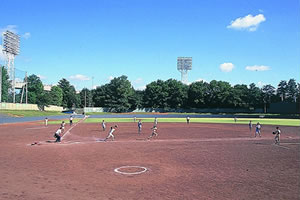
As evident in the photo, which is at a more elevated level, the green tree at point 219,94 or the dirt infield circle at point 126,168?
the green tree at point 219,94

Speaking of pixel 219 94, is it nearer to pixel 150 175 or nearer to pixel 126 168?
pixel 126 168

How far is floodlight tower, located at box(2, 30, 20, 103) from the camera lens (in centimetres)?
7993

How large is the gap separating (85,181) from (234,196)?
641cm

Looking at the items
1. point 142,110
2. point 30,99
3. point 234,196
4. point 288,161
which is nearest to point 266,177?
point 234,196

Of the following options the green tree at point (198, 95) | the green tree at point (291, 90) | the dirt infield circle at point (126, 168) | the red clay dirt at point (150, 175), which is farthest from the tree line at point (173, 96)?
the dirt infield circle at point (126, 168)

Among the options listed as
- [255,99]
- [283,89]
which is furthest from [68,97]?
[283,89]

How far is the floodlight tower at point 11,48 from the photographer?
262ft

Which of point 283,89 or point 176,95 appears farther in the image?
point 283,89

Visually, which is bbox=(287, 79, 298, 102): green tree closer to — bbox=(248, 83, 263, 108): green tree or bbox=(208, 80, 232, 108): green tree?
bbox=(248, 83, 263, 108): green tree

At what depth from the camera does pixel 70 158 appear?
651 inches

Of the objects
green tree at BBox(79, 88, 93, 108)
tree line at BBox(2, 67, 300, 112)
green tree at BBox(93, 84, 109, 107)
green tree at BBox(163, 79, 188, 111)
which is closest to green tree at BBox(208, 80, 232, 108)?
tree line at BBox(2, 67, 300, 112)

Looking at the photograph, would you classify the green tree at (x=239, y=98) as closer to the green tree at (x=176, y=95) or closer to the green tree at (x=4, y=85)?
the green tree at (x=176, y=95)

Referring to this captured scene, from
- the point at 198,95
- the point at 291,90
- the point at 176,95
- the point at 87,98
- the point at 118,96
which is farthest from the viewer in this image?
the point at 87,98

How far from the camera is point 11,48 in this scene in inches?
3238
